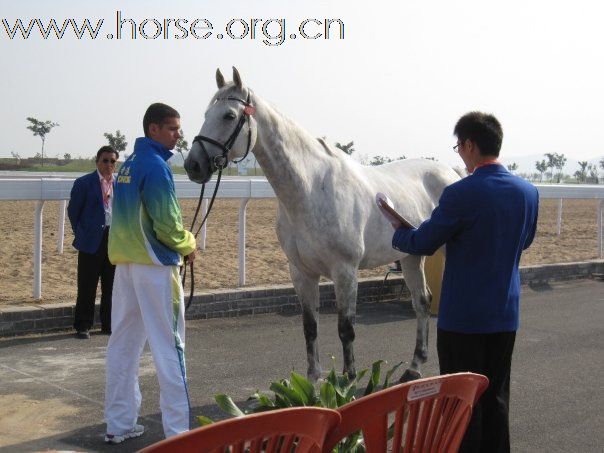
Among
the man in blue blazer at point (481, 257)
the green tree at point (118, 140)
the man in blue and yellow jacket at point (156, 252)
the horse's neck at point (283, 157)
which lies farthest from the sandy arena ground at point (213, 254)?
the green tree at point (118, 140)

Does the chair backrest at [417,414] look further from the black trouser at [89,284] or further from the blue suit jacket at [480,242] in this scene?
the black trouser at [89,284]

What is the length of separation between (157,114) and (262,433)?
345 cm

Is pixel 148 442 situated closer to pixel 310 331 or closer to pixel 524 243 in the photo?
pixel 310 331

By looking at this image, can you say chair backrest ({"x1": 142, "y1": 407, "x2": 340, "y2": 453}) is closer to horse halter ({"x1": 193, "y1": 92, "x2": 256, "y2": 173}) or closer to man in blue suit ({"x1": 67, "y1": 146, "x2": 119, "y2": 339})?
horse halter ({"x1": 193, "y1": 92, "x2": 256, "y2": 173})

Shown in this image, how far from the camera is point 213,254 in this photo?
46.7ft

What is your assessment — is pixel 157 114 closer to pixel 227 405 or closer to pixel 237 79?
pixel 237 79

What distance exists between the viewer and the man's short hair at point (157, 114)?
5414 mm

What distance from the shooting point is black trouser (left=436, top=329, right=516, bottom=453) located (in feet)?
14.2

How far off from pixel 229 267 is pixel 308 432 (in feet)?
34.6

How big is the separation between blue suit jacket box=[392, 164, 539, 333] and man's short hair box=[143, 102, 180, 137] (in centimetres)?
192

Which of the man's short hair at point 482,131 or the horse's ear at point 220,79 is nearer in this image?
the man's short hair at point 482,131

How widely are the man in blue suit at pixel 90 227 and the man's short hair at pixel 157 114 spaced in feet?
11.7

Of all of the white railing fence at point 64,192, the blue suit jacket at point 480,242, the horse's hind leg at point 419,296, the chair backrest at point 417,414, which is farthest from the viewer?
the white railing fence at point 64,192

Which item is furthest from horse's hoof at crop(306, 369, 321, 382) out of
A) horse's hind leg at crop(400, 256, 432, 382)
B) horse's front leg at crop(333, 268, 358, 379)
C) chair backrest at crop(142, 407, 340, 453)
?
chair backrest at crop(142, 407, 340, 453)
